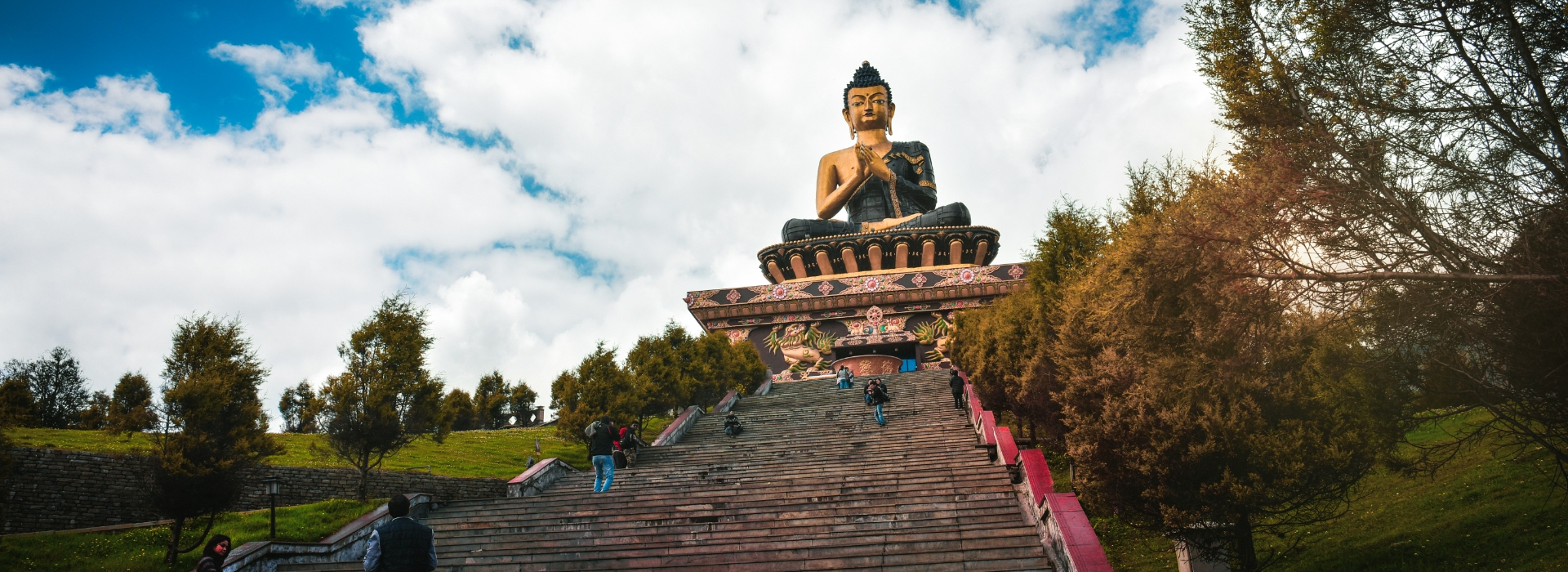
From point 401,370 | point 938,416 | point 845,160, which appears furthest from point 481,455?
point 845,160

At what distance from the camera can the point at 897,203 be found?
28.3 meters

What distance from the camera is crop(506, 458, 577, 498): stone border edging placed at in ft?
33.5

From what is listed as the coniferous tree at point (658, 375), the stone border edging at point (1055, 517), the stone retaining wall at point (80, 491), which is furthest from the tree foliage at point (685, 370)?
the stone border edging at point (1055, 517)

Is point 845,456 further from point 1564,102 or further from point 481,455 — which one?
point 481,455

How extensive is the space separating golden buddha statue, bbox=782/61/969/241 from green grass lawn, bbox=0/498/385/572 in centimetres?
1868

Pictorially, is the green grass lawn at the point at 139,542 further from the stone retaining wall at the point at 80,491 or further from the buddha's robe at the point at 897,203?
the buddha's robe at the point at 897,203

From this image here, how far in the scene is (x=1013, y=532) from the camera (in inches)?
291

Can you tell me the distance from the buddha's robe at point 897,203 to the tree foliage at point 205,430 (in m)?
18.7

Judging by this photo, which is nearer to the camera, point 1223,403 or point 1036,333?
point 1223,403

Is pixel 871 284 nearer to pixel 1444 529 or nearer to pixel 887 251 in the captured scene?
pixel 887 251

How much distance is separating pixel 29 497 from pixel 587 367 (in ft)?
23.8

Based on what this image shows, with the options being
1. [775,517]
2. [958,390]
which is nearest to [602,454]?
[775,517]

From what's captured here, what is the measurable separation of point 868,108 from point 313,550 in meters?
23.5

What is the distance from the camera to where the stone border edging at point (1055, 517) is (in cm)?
624
